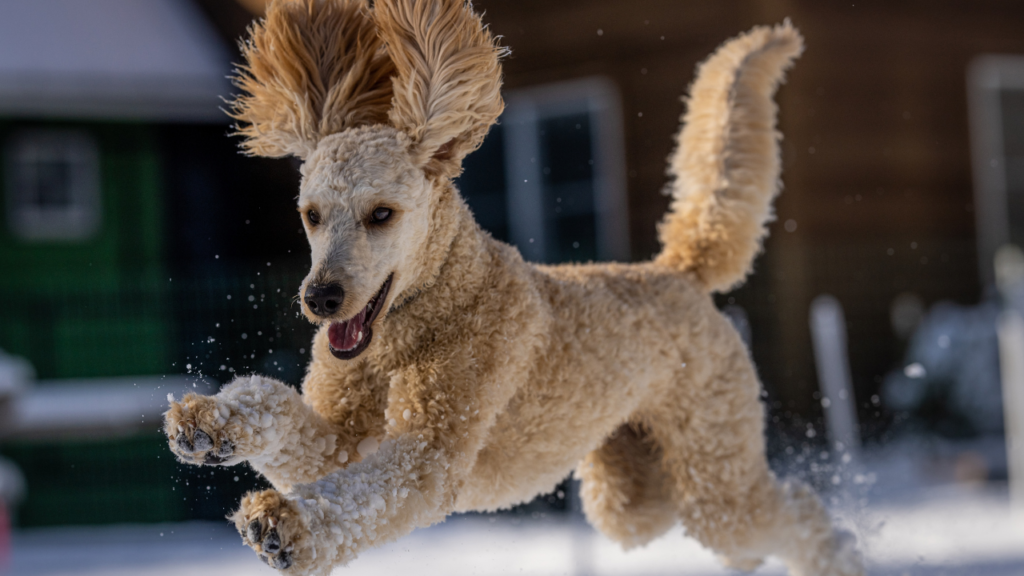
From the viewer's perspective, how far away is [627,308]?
2562mm

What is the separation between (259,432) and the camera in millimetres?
1854

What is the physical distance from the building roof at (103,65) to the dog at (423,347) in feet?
17.5

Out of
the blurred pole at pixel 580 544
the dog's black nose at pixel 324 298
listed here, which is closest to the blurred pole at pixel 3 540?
the blurred pole at pixel 580 544

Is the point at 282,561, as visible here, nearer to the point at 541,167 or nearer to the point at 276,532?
the point at 276,532

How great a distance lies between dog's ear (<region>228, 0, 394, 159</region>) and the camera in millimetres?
2176

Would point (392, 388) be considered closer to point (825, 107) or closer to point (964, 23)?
point (825, 107)

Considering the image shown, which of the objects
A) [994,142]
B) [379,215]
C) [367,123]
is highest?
[994,142]

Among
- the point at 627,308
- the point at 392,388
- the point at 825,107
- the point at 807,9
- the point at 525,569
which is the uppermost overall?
the point at 807,9

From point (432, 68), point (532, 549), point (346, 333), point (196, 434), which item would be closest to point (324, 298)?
point (346, 333)

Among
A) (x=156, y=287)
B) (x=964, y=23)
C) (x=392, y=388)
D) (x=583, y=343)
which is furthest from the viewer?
(x=964, y=23)

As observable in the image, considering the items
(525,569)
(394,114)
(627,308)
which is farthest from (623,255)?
(394,114)

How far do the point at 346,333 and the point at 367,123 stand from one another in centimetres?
55

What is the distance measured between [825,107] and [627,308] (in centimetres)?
630

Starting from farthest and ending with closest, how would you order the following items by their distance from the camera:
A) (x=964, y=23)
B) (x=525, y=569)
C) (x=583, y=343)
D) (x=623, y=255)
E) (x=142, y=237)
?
(x=964, y=23) → (x=142, y=237) → (x=623, y=255) → (x=525, y=569) → (x=583, y=343)
